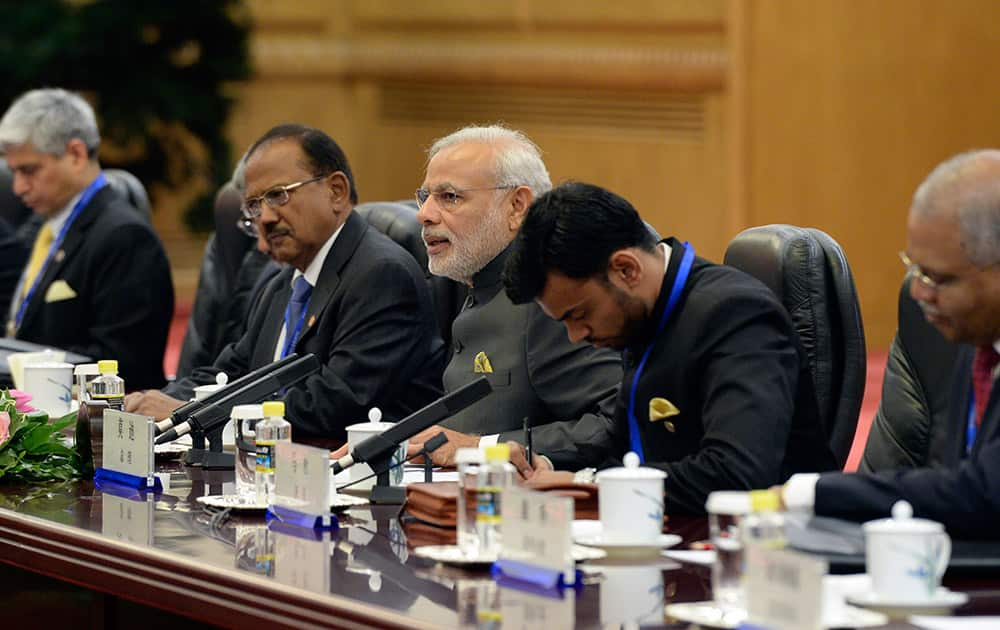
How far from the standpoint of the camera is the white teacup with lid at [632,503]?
2381 millimetres

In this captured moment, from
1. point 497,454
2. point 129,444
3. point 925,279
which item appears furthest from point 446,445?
point 925,279

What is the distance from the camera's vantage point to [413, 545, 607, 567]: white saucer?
7.65 feet

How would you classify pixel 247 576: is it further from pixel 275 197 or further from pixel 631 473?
pixel 275 197

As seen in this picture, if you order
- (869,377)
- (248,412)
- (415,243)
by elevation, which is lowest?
(869,377)

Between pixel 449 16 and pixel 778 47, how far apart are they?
2.38 meters

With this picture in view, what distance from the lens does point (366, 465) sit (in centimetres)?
311

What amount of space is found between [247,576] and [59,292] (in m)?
3.03

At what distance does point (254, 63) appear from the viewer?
10.6 metres

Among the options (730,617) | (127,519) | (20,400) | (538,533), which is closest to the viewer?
(730,617)

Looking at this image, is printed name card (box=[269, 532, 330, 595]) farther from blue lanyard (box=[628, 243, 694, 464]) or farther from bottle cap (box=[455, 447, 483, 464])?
blue lanyard (box=[628, 243, 694, 464])

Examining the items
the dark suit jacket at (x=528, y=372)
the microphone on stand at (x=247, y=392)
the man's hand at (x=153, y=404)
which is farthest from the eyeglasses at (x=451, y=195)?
the man's hand at (x=153, y=404)

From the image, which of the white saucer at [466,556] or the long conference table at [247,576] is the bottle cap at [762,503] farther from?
the white saucer at [466,556]

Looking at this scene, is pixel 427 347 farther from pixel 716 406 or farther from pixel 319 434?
pixel 716 406

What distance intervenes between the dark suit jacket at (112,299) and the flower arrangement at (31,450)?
181cm
